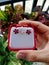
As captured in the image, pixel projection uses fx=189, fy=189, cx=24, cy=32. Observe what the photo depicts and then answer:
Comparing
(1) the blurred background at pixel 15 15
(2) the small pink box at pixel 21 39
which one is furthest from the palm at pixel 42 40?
(1) the blurred background at pixel 15 15

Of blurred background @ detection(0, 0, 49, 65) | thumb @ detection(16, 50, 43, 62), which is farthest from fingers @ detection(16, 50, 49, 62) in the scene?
blurred background @ detection(0, 0, 49, 65)

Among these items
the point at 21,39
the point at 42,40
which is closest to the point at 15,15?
the point at 42,40

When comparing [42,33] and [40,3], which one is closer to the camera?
[42,33]

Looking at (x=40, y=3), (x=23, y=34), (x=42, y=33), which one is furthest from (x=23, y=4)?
(x=23, y=34)

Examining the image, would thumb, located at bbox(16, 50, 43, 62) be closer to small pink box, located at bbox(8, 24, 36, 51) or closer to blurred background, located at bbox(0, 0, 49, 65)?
small pink box, located at bbox(8, 24, 36, 51)

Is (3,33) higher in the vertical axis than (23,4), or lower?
lower

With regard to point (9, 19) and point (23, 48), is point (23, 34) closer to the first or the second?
point (23, 48)

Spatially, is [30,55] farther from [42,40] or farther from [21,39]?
[42,40]

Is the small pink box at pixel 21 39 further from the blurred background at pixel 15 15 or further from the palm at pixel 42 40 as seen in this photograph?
the blurred background at pixel 15 15
